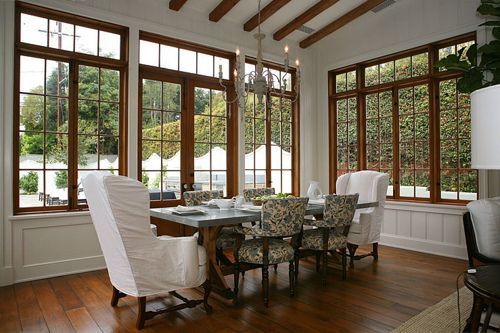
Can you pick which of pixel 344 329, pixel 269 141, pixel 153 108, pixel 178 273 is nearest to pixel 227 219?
pixel 178 273

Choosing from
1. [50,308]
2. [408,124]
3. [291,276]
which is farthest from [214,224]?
[408,124]

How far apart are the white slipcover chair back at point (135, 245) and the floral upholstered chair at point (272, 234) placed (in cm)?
50

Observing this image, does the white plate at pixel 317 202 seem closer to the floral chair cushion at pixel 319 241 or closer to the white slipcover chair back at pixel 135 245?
the floral chair cushion at pixel 319 241

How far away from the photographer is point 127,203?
2.47 metres

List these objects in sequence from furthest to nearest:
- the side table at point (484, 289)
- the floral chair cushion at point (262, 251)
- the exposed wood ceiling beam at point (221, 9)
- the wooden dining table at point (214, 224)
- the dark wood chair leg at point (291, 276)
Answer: the exposed wood ceiling beam at point (221, 9)
the dark wood chair leg at point (291, 276)
the floral chair cushion at point (262, 251)
the wooden dining table at point (214, 224)
the side table at point (484, 289)

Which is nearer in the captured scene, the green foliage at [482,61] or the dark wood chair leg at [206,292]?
the dark wood chair leg at [206,292]

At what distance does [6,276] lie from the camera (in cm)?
364

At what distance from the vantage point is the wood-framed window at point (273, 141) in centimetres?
591

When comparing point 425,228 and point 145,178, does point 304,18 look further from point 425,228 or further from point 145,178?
point 425,228

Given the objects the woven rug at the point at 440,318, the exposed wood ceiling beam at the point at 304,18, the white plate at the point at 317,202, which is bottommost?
the woven rug at the point at 440,318

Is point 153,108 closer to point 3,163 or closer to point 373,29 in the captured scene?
point 3,163

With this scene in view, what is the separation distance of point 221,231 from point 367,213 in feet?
6.07

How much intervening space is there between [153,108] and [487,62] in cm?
427

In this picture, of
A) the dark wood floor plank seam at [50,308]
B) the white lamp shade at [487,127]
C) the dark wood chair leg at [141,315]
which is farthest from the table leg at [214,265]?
the white lamp shade at [487,127]
